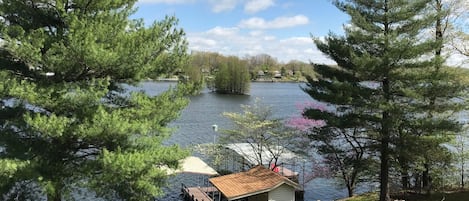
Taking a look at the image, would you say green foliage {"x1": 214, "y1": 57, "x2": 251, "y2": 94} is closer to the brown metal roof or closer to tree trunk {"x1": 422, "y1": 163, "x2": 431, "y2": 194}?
the brown metal roof

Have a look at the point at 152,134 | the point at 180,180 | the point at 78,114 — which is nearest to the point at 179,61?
the point at 152,134

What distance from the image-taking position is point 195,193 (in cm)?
2434

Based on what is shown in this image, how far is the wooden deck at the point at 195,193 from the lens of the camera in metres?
23.3

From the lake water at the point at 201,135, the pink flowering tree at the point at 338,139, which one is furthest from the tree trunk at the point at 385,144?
the lake water at the point at 201,135

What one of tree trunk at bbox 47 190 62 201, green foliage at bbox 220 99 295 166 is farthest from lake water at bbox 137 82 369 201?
green foliage at bbox 220 99 295 166

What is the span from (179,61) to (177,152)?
7.87ft

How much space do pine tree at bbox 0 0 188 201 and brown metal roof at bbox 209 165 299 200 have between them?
23.8ft

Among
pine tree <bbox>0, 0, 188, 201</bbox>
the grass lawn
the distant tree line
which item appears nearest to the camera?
pine tree <bbox>0, 0, 188, 201</bbox>

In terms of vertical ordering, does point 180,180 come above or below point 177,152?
below

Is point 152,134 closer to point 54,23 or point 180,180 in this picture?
point 54,23

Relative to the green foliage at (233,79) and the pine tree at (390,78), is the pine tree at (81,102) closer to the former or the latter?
the pine tree at (390,78)

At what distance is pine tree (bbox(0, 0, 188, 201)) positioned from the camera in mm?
8750

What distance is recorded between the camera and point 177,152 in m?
10.4

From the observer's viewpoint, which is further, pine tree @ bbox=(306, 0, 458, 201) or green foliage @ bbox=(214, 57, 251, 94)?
green foliage @ bbox=(214, 57, 251, 94)
